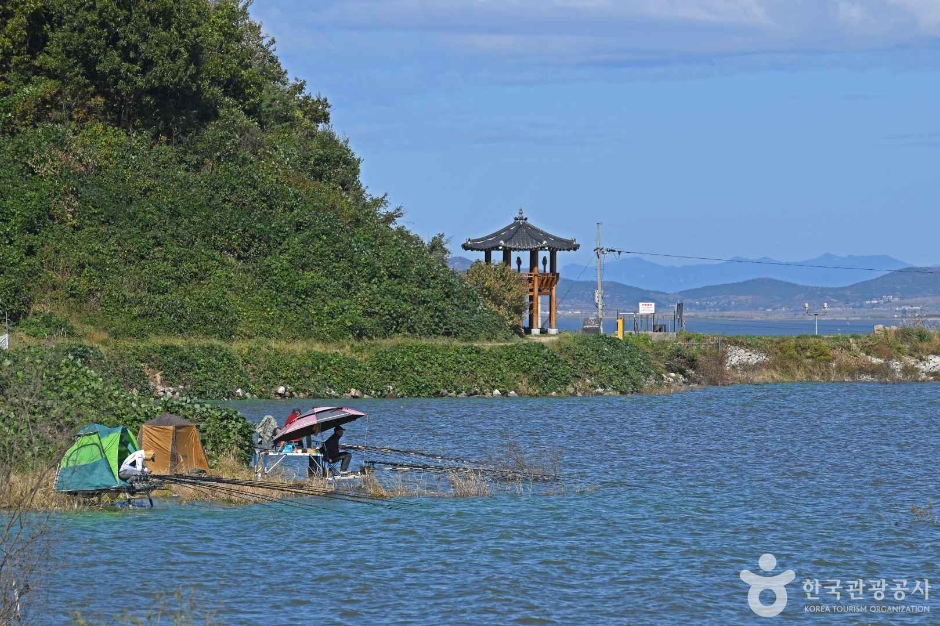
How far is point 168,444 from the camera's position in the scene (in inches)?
862

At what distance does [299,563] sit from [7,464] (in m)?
5.27

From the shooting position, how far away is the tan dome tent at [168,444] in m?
21.9

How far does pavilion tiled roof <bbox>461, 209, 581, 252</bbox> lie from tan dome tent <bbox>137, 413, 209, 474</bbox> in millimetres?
35048

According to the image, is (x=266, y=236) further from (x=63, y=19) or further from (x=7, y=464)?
(x=7, y=464)

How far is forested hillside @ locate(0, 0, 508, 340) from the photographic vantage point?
44.3 metres

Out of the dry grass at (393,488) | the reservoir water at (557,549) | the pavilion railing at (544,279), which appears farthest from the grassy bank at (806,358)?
the dry grass at (393,488)

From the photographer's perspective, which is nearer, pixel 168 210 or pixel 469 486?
pixel 469 486

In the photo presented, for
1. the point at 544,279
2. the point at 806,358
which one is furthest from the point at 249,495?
the point at 806,358

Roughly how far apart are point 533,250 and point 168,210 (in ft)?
53.5

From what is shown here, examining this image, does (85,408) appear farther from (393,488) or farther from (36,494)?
(393,488)

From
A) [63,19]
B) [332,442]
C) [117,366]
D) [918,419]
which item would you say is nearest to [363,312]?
[117,366]

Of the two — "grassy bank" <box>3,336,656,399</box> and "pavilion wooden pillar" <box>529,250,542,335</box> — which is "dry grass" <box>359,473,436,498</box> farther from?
"pavilion wooden pillar" <box>529,250,542,335</box>

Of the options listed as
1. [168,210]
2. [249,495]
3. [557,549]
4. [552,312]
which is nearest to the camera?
[557,549]

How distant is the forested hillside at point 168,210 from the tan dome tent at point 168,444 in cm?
2145
